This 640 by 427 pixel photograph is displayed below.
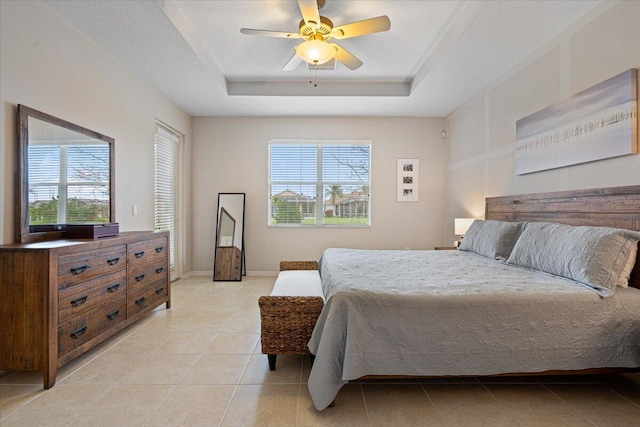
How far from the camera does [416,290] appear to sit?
1.90 meters

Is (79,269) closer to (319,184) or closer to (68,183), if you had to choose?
(68,183)

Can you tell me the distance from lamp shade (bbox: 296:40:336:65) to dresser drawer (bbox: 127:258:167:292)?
2405 mm

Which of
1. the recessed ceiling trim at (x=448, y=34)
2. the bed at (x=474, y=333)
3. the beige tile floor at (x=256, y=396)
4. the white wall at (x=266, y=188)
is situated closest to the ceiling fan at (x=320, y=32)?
the recessed ceiling trim at (x=448, y=34)

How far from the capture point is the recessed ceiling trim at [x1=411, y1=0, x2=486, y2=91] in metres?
2.58

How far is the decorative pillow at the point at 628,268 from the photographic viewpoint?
1926 millimetres

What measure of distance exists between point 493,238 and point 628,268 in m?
1.15

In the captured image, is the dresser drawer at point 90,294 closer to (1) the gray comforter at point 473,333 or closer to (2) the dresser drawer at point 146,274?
(2) the dresser drawer at point 146,274

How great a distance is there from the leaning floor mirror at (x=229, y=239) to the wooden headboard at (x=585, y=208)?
12.2 feet

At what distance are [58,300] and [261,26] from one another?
2.82 m

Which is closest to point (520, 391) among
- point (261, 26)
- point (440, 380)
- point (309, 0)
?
point (440, 380)

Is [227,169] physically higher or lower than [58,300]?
higher

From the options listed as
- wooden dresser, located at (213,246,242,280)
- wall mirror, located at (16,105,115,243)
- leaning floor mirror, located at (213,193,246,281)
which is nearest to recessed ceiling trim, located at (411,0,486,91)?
leaning floor mirror, located at (213,193,246,281)

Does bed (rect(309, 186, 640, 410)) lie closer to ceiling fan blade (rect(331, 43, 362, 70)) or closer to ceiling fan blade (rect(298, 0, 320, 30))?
ceiling fan blade (rect(298, 0, 320, 30))

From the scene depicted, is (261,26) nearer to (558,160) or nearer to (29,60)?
(29,60)
